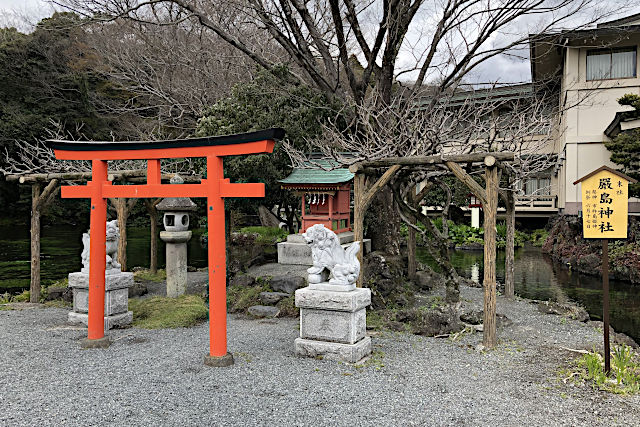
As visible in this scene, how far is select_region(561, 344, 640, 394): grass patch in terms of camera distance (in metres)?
5.30

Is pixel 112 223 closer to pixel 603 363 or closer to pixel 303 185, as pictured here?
pixel 303 185

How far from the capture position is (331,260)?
6.61 meters

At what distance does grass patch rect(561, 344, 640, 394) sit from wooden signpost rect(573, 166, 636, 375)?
0.12 m

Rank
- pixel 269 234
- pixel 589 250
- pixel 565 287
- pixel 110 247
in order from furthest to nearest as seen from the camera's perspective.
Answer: pixel 269 234 → pixel 589 250 → pixel 565 287 → pixel 110 247

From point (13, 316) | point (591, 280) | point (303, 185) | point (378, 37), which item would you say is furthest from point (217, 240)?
point (591, 280)

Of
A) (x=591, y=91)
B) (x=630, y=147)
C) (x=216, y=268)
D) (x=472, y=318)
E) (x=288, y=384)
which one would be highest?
(x=591, y=91)

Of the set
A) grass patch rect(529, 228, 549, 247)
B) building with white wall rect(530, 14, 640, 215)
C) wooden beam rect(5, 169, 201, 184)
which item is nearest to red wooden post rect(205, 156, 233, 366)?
wooden beam rect(5, 169, 201, 184)

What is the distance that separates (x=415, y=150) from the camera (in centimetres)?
834

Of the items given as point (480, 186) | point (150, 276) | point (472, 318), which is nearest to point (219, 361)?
point (480, 186)

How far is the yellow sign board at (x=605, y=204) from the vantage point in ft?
18.6

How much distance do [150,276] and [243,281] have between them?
3764 millimetres

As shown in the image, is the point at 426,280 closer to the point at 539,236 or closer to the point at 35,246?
the point at 35,246

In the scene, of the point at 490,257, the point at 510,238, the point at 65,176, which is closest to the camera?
the point at 490,257

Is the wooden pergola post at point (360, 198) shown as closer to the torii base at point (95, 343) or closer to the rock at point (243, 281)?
the rock at point (243, 281)
